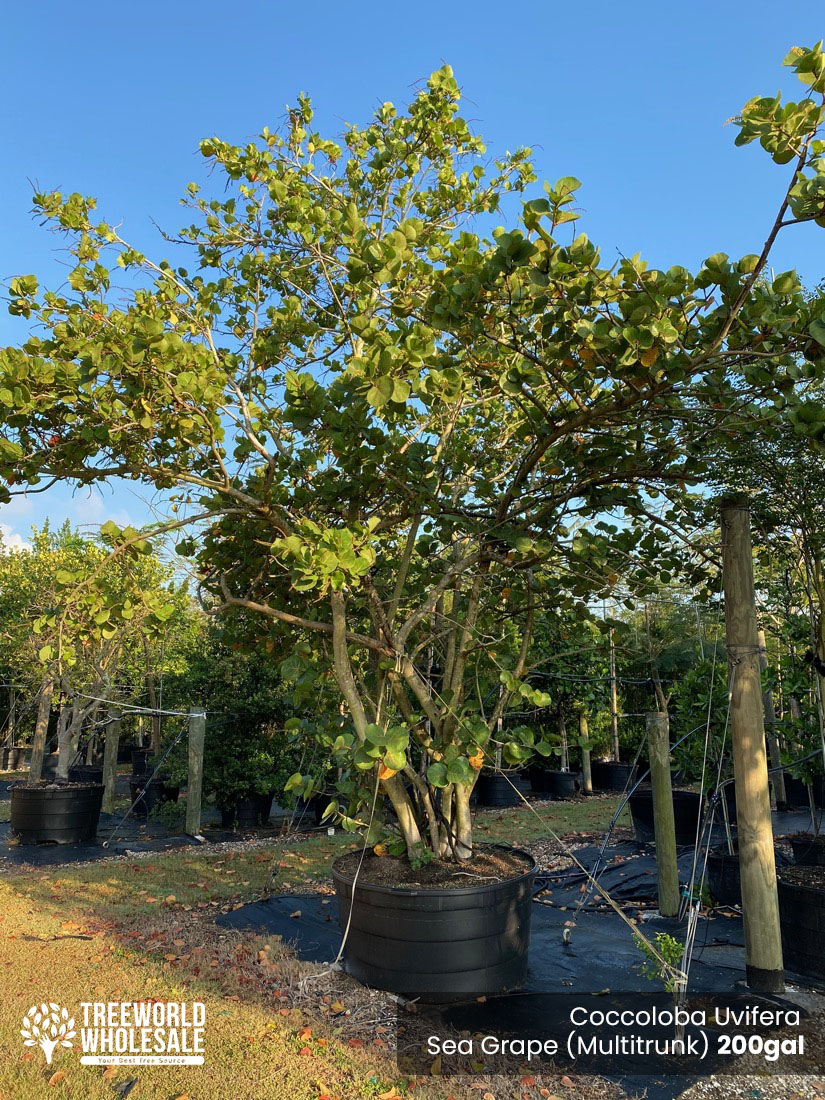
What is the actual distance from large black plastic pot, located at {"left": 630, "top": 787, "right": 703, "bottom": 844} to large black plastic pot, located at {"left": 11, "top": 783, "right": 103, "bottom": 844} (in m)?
6.42

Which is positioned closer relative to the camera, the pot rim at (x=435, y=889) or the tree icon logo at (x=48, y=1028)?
the tree icon logo at (x=48, y=1028)

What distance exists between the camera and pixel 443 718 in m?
4.15

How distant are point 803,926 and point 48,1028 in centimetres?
357

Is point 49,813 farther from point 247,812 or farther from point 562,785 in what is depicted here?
point 562,785

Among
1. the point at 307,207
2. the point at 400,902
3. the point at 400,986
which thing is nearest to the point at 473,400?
the point at 307,207

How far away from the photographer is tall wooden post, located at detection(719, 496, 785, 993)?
3.46 m

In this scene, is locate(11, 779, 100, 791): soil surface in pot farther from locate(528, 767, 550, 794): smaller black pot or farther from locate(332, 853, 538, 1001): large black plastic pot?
locate(528, 767, 550, 794): smaller black pot

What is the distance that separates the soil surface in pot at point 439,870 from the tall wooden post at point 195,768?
5.32m

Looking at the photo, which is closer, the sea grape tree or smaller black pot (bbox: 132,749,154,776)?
the sea grape tree

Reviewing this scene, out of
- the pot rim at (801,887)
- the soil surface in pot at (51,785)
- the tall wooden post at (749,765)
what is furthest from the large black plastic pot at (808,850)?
the soil surface in pot at (51,785)

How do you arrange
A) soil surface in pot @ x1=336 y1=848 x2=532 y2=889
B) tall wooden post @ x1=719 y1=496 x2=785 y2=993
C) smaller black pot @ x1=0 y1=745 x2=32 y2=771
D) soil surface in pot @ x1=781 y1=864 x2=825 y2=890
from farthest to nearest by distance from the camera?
smaller black pot @ x1=0 y1=745 x2=32 y2=771
soil surface in pot @ x1=781 y1=864 x2=825 y2=890
soil surface in pot @ x1=336 y1=848 x2=532 y2=889
tall wooden post @ x1=719 y1=496 x2=785 y2=993

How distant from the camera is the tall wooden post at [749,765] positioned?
3.46 meters

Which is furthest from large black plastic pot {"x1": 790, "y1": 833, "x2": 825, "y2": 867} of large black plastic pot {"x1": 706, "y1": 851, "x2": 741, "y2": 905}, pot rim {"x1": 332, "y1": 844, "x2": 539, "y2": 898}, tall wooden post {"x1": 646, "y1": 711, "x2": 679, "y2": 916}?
pot rim {"x1": 332, "y1": 844, "x2": 539, "y2": 898}

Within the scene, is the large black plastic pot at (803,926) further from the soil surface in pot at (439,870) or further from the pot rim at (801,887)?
the soil surface in pot at (439,870)
